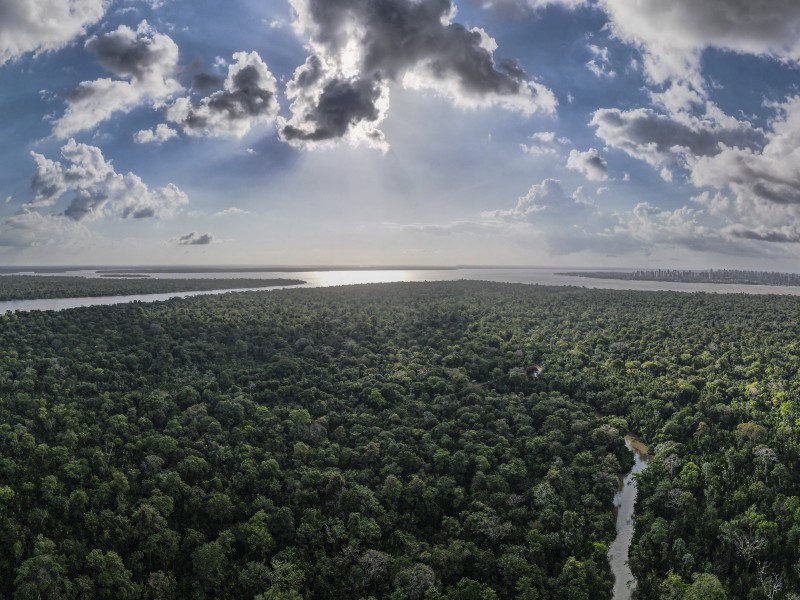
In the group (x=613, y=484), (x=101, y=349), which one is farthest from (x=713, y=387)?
(x=101, y=349)

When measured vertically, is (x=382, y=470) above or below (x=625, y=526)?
above

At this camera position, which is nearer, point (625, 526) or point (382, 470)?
point (625, 526)

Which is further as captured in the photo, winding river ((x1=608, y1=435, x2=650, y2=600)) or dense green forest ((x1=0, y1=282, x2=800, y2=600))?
winding river ((x1=608, y1=435, x2=650, y2=600))

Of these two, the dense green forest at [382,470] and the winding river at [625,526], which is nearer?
the dense green forest at [382,470]

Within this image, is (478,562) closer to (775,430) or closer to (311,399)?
(311,399)
